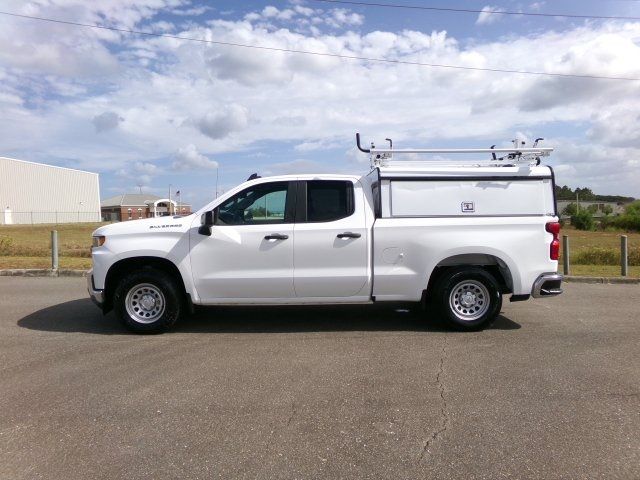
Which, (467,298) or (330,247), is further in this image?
(467,298)

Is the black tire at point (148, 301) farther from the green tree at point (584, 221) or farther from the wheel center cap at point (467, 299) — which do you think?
the green tree at point (584, 221)

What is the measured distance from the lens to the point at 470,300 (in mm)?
6996

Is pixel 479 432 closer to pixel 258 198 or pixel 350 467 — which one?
pixel 350 467

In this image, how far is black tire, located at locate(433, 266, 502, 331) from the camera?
271 inches

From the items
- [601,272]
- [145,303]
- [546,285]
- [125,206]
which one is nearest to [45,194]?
[125,206]

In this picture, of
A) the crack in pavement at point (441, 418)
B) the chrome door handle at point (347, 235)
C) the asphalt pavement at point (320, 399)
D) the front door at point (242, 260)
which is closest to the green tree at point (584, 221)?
the asphalt pavement at point (320, 399)

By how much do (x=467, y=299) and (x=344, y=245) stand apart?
5.73 feet

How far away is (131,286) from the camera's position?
22.2ft

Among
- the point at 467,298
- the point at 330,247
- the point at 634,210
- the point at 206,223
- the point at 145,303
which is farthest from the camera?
the point at 634,210

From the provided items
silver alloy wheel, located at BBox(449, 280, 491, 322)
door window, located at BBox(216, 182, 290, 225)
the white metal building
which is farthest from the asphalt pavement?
the white metal building

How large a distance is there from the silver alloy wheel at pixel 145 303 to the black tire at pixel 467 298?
3466mm

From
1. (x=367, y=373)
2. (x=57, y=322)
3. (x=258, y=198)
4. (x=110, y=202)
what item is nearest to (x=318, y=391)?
(x=367, y=373)

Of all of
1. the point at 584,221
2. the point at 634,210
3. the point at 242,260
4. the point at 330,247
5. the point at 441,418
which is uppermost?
the point at 634,210

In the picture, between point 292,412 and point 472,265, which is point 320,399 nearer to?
point 292,412
